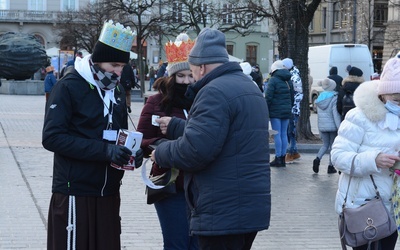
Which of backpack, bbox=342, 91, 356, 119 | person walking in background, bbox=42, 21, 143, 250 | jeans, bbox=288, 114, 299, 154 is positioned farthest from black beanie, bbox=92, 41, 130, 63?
jeans, bbox=288, 114, 299, 154

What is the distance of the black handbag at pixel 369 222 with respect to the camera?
5.02 metres

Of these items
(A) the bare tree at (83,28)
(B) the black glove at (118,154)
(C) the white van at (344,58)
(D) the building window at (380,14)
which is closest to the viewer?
(B) the black glove at (118,154)

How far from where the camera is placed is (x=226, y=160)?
4.08 metres

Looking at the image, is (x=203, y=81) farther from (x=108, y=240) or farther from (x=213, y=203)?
(x=108, y=240)

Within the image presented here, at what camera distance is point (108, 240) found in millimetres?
4797

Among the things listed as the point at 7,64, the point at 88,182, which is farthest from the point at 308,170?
the point at 7,64

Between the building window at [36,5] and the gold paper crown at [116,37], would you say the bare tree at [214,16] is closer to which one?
the gold paper crown at [116,37]

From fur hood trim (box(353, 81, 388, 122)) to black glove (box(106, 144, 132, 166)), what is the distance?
1608 mm

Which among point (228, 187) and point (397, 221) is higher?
point (228, 187)

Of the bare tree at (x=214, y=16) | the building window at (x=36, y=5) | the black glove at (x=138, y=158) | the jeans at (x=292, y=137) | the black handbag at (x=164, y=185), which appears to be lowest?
the jeans at (x=292, y=137)

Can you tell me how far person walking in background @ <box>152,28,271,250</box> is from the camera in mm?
4035

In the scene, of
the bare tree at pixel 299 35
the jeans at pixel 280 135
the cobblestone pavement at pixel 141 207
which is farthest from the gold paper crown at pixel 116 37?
the bare tree at pixel 299 35

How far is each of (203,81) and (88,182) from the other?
0.99m

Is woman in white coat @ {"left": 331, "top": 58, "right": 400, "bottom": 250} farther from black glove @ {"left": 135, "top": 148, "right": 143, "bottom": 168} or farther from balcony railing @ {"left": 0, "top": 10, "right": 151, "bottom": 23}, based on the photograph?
balcony railing @ {"left": 0, "top": 10, "right": 151, "bottom": 23}
